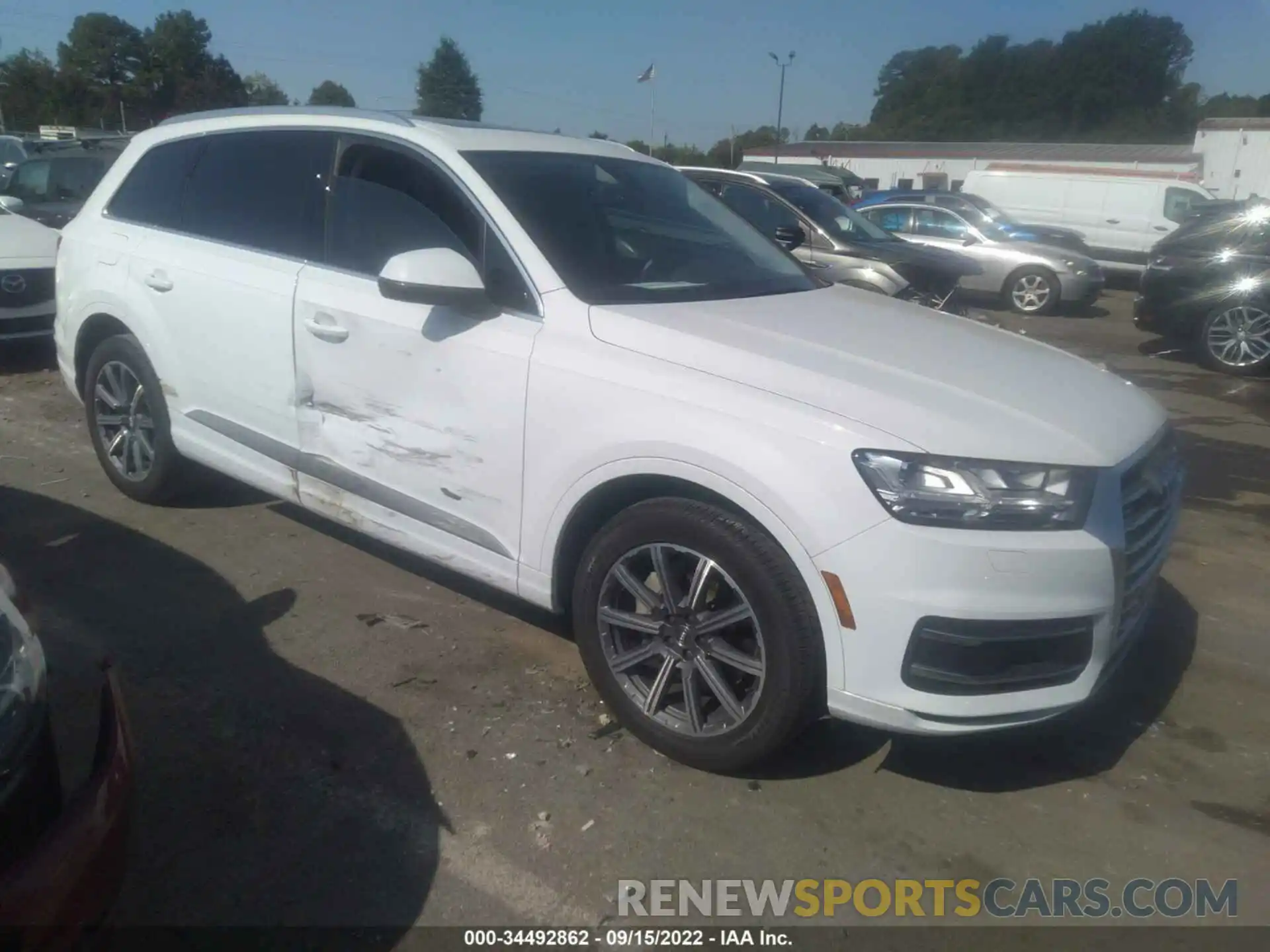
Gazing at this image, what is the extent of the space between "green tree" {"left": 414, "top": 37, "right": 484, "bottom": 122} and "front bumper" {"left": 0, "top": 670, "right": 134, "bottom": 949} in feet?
244

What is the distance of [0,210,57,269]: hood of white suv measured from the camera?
7.69 metres

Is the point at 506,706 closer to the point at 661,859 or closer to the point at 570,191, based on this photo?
the point at 661,859

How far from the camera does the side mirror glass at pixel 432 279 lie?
317cm

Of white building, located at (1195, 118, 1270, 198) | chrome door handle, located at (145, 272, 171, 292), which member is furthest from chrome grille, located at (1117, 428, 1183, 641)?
white building, located at (1195, 118, 1270, 198)

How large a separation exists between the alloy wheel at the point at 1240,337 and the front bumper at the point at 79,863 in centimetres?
1041

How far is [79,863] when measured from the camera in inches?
74.4

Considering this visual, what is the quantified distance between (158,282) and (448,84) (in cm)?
8392

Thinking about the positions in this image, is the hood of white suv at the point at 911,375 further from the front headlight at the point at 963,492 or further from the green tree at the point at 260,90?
the green tree at the point at 260,90

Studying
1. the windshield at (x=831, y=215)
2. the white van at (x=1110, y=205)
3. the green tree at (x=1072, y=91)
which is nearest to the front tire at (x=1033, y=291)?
the windshield at (x=831, y=215)

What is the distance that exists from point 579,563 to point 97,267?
10.0 ft

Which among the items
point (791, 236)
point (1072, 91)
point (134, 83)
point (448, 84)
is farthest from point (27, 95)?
point (1072, 91)

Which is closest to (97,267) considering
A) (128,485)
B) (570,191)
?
(128,485)

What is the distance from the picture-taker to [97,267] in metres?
4.73

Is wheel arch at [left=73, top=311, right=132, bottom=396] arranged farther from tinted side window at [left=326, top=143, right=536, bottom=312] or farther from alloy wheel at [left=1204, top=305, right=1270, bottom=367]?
alloy wheel at [left=1204, top=305, right=1270, bottom=367]
